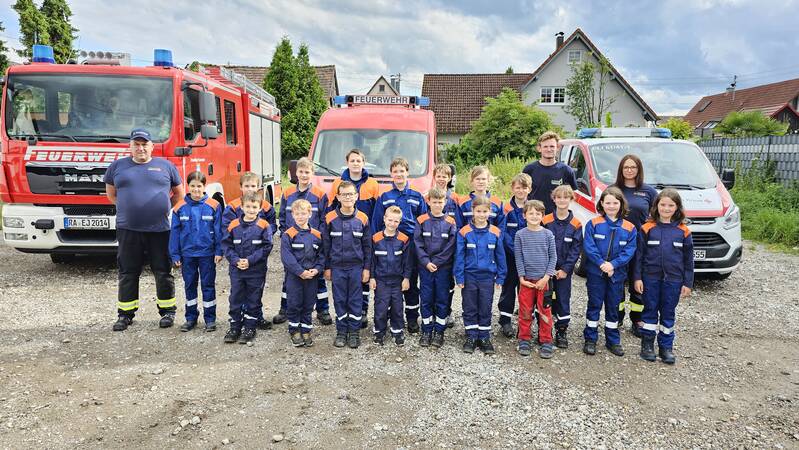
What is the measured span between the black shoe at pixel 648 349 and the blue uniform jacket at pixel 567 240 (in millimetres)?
914

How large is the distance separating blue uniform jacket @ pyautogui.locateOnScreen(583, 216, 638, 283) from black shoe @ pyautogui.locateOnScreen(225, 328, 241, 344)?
134 inches

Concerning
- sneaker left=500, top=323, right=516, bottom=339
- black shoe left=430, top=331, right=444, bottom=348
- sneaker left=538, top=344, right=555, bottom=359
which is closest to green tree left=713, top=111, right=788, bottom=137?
sneaker left=500, top=323, right=516, bottom=339

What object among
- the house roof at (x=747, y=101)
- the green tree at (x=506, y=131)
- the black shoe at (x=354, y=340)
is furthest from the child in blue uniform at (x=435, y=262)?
the house roof at (x=747, y=101)

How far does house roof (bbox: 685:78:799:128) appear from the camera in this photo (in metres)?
46.9

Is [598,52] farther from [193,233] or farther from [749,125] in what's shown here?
[193,233]

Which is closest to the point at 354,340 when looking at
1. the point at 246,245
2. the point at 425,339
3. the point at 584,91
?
the point at 425,339

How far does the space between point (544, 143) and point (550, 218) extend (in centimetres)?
113

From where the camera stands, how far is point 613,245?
4.91 m

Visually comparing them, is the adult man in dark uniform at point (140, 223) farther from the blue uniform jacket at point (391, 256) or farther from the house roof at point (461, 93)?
the house roof at point (461, 93)

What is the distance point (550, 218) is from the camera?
504 cm

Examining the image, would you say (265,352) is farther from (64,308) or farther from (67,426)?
(64,308)

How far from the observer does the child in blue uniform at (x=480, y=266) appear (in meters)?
4.82

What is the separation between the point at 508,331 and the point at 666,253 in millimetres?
1627

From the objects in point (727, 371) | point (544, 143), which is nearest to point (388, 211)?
point (544, 143)
